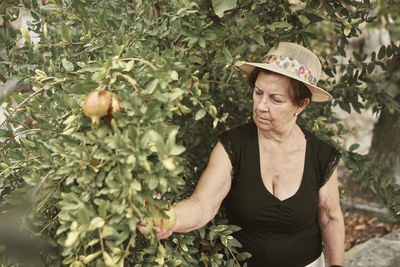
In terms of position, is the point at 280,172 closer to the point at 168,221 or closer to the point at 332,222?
the point at 332,222

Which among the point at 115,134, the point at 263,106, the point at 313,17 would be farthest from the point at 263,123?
the point at 115,134

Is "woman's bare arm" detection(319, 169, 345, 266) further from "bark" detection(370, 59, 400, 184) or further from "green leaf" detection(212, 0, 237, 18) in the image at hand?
"bark" detection(370, 59, 400, 184)

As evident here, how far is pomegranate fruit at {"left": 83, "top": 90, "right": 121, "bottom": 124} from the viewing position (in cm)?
121

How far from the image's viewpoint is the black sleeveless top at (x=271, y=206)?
6.68 ft

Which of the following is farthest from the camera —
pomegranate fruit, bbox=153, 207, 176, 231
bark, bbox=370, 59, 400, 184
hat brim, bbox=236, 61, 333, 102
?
bark, bbox=370, 59, 400, 184

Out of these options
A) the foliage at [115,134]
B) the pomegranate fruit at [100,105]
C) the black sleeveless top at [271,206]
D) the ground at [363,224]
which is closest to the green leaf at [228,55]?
the foliage at [115,134]

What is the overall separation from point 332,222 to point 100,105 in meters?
1.72

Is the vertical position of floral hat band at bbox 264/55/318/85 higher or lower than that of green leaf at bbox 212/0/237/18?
lower

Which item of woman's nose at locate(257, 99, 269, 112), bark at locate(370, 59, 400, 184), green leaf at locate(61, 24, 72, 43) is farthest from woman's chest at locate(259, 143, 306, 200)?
bark at locate(370, 59, 400, 184)

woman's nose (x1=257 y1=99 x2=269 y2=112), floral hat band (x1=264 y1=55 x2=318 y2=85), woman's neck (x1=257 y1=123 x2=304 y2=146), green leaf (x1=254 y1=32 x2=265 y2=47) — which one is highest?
green leaf (x1=254 y1=32 x2=265 y2=47)

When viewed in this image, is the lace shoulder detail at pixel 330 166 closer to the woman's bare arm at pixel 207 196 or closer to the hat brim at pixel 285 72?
the hat brim at pixel 285 72

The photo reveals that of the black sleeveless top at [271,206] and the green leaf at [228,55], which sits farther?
the black sleeveless top at [271,206]

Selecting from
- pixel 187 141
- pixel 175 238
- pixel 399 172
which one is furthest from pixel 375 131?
pixel 175 238

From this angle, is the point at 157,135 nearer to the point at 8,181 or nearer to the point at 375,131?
the point at 8,181
